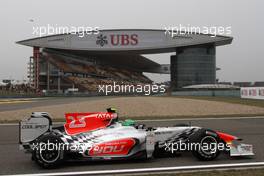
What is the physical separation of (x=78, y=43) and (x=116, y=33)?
10942mm

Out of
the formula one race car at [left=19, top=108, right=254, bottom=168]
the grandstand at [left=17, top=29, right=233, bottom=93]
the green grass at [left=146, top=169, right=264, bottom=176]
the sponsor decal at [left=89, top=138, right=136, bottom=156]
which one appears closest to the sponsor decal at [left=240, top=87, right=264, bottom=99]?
the formula one race car at [left=19, top=108, right=254, bottom=168]

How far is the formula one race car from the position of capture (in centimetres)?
560

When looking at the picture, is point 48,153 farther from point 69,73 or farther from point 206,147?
point 69,73

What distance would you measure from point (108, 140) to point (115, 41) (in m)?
83.5

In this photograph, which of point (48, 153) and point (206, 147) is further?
point (206, 147)

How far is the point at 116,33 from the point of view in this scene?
87375mm

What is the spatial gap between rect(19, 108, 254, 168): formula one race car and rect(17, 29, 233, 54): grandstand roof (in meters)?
79.7

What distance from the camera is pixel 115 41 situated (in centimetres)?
8794

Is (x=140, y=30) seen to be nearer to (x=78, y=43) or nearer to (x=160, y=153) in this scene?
(x=78, y=43)

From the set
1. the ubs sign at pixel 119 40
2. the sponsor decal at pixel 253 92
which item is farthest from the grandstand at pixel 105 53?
the sponsor decal at pixel 253 92

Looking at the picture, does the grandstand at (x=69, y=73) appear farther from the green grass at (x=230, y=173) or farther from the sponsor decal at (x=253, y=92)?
the green grass at (x=230, y=173)

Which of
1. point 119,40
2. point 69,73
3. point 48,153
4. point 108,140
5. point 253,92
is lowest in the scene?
point 48,153

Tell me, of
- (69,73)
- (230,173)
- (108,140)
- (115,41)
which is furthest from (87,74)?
(230,173)

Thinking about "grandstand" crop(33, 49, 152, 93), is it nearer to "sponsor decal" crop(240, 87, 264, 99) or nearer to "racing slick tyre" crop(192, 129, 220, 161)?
"sponsor decal" crop(240, 87, 264, 99)
